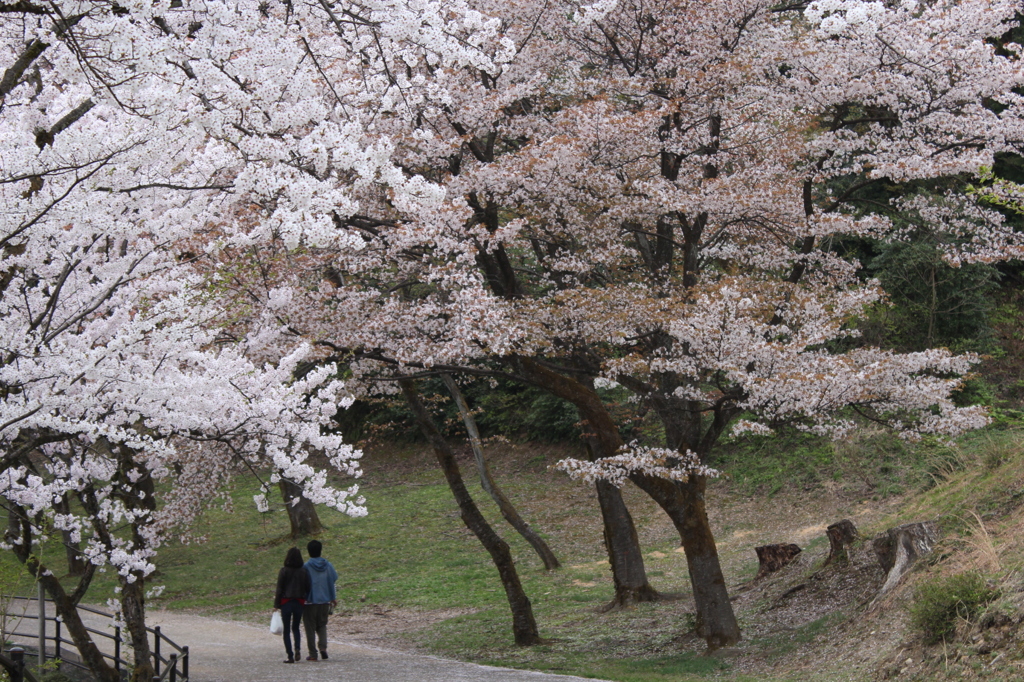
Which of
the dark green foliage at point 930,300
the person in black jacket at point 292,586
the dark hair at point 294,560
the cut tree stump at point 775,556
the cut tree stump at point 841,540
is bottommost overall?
the cut tree stump at point 775,556

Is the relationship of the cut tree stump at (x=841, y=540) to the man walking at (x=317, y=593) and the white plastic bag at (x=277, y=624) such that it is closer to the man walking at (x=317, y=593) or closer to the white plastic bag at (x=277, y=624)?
the man walking at (x=317, y=593)

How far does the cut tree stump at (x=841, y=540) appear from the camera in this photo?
9977 mm

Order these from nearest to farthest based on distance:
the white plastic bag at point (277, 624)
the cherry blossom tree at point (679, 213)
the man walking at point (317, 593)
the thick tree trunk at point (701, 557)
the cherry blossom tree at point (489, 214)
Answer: the cherry blossom tree at point (489, 214)
the cherry blossom tree at point (679, 213)
the man walking at point (317, 593)
the white plastic bag at point (277, 624)
the thick tree trunk at point (701, 557)

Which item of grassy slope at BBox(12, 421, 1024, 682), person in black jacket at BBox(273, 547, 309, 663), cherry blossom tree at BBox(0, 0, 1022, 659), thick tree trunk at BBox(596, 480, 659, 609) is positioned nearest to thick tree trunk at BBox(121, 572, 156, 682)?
cherry blossom tree at BBox(0, 0, 1022, 659)

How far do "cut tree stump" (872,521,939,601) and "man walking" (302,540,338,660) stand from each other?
5.54 meters

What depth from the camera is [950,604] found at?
622 cm

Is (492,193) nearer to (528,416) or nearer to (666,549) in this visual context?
(666,549)

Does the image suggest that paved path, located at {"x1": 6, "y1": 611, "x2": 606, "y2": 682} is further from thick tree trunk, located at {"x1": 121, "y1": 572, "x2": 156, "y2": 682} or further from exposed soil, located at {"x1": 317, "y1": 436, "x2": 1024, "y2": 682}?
thick tree trunk, located at {"x1": 121, "y1": 572, "x2": 156, "y2": 682}

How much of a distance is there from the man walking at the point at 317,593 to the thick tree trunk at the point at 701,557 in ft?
11.3

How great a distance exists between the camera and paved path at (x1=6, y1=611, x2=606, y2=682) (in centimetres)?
811

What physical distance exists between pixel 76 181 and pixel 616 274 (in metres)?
7.83

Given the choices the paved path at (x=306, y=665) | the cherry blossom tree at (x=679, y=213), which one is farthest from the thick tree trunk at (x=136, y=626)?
the cherry blossom tree at (x=679, y=213)

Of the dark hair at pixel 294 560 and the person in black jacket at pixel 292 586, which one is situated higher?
the dark hair at pixel 294 560

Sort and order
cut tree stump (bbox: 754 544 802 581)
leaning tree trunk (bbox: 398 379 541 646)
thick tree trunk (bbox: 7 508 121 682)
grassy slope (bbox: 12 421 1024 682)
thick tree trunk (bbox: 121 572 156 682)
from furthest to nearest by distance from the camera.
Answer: cut tree stump (bbox: 754 544 802 581) < leaning tree trunk (bbox: 398 379 541 646) < grassy slope (bbox: 12 421 1024 682) < thick tree trunk (bbox: 121 572 156 682) < thick tree trunk (bbox: 7 508 121 682)
